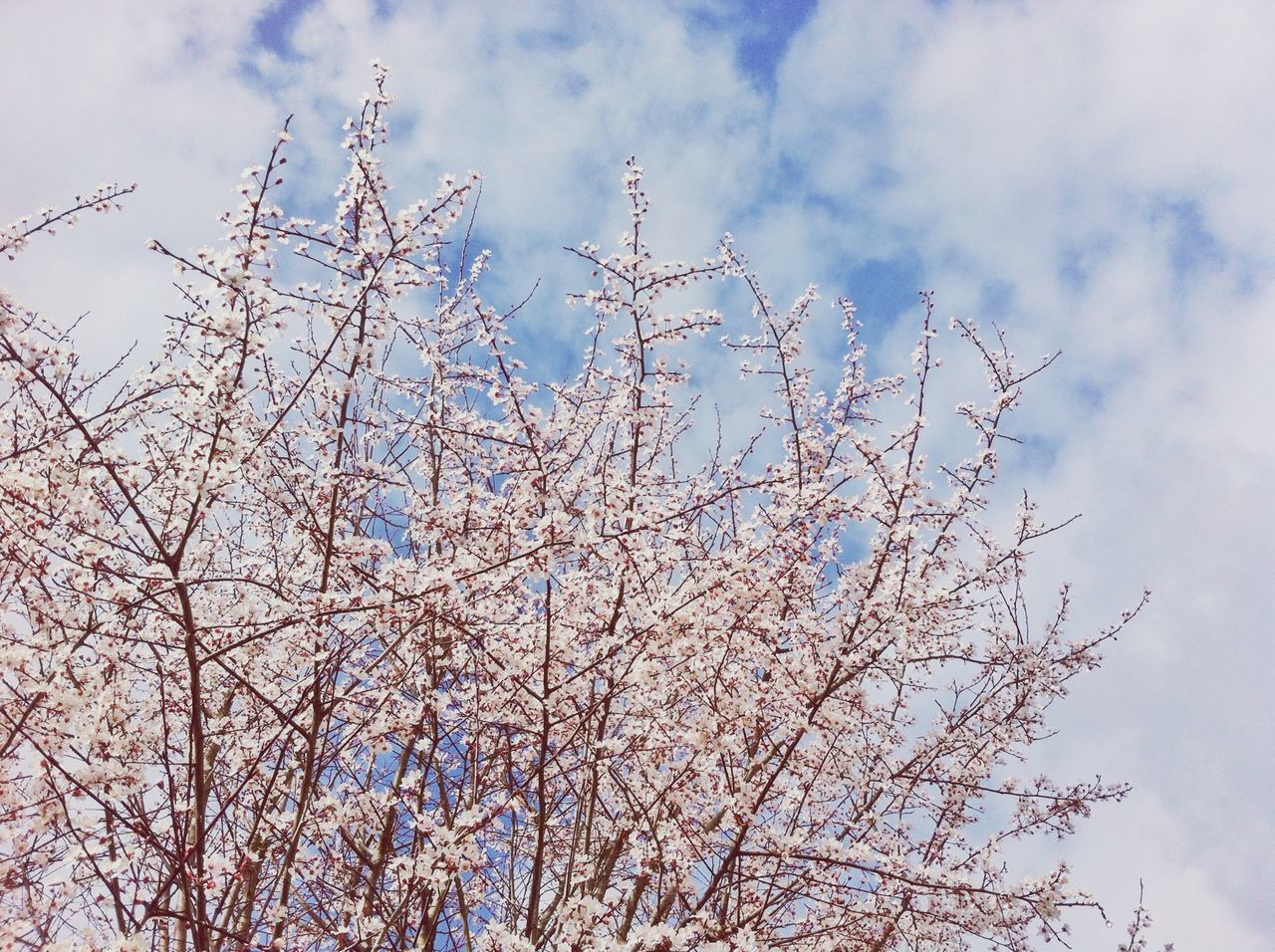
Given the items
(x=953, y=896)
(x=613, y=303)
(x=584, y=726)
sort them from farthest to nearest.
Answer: (x=613, y=303) → (x=584, y=726) → (x=953, y=896)

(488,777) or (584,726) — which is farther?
(488,777)

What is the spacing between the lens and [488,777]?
6777mm

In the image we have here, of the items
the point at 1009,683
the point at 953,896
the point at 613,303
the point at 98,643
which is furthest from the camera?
the point at 1009,683

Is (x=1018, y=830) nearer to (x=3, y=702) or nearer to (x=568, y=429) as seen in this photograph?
(x=568, y=429)

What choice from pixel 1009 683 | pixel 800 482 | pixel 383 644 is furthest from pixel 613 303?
pixel 1009 683

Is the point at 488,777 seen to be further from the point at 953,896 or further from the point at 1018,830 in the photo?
the point at 1018,830

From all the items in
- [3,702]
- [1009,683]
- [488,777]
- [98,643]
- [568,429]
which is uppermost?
[568,429]

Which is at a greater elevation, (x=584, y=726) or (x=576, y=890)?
(x=584, y=726)

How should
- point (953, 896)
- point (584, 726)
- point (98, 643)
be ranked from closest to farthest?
point (98, 643) < point (953, 896) < point (584, 726)

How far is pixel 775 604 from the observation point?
6.23 meters

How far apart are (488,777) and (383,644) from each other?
1.82 m

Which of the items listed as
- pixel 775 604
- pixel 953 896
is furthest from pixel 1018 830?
pixel 775 604

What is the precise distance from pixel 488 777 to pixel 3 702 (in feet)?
10.6

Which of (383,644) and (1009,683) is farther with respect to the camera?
(1009,683)
